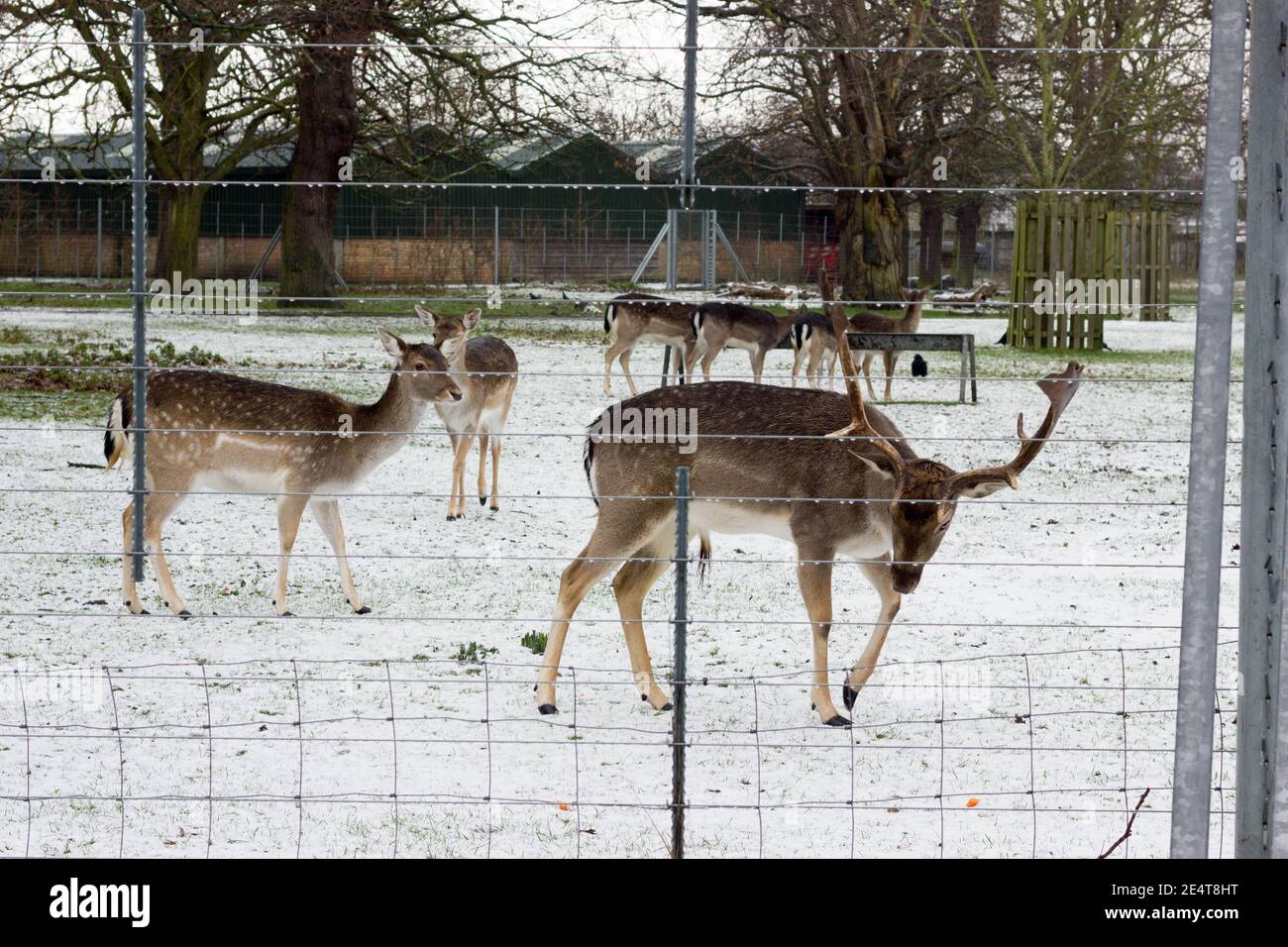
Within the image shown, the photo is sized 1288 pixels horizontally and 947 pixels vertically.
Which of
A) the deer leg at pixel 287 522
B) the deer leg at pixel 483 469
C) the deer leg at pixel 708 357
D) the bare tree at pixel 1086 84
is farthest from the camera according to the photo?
the bare tree at pixel 1086 84

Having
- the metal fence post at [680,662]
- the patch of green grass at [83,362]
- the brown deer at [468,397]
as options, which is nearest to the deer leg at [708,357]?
the patch of green grass at [83,362]

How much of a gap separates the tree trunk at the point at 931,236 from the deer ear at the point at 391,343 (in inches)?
649

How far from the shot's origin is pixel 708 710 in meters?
5.70

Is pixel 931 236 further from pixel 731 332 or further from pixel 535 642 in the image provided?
pixel 535 642

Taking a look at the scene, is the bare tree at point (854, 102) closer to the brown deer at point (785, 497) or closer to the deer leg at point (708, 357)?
the deer leg at point (708, 357)

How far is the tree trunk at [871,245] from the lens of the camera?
84.2 feet

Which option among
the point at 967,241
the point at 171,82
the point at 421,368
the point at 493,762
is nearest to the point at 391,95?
the point at 171,82

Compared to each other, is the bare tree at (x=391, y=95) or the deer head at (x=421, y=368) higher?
the bare tree at (x=391, y=95)

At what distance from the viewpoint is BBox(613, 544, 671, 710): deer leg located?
18.8ft

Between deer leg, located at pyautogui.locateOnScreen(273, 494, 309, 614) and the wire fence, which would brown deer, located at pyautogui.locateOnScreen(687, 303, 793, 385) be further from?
deer leg, located at pyautogui.locateOnScreen(273, 494, 309, 614)

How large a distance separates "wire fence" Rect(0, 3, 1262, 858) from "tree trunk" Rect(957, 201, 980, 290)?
16.6 m

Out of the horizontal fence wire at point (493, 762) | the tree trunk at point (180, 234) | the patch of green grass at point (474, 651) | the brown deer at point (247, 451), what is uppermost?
the tree trunk at point (180, 234)

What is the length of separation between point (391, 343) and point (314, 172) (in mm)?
12729
